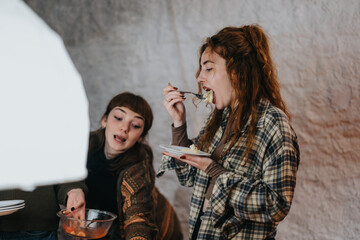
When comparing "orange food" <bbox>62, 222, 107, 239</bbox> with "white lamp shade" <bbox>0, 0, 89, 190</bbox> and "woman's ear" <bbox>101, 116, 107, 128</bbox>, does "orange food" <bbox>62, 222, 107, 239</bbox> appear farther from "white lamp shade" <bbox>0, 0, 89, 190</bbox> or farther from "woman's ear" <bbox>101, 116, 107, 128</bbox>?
"woman's ear" <bbox>101, 116, 107, 128</bbox>

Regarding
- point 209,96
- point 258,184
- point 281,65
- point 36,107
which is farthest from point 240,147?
point 36,107

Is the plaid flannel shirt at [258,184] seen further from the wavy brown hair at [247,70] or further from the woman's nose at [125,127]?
the woman's nose at [125,127]

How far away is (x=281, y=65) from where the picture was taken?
2.15m

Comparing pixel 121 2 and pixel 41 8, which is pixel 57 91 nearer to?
pixel 41 8

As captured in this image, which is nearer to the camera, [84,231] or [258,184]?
[258,184]

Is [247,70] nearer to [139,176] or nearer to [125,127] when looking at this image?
[125,127]

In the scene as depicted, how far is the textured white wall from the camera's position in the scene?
6.72 feet

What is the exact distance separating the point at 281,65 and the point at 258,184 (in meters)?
1.07

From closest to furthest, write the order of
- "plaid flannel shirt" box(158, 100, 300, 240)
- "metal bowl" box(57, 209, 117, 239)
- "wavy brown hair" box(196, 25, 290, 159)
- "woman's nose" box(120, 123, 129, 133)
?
"plaid flannel shirt" box(158, 100, 300, 240)
"wavy brown hair" box(196, 25, 290, 159)
"metal bowl" box(57, 209, 117, 239)
"woman's nose" box(120, 123, 129, 133)

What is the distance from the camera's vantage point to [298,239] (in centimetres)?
215

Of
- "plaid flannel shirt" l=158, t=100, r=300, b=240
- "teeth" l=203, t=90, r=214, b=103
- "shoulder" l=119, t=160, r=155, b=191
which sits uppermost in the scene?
"teeth" l=203, t=90, r=214, b=103

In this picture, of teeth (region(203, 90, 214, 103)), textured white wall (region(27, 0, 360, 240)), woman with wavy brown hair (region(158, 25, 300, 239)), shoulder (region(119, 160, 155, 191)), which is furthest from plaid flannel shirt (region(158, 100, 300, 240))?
textured white wall (region(27, 0, 360, 240))

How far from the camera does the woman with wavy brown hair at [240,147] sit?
1.31 m

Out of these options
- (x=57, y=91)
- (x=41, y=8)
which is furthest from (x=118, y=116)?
(x=41, y=8)
